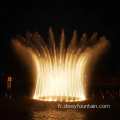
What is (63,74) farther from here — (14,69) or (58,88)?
(14,69)

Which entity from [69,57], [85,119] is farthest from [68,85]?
[85,119]

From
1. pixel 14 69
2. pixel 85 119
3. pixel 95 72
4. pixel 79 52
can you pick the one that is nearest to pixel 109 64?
pixel 95 72

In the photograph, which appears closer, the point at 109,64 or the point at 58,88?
the point at 58,88

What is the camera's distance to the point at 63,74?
2302cm

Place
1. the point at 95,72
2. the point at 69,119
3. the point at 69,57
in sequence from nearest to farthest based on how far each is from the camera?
the point at 69,119, the point at 69,57, the point at 95,72

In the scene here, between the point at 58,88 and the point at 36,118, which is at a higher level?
the point at 58,88

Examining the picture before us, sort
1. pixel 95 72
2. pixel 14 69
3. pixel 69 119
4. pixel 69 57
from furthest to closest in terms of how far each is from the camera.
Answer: pixel 14 69 → pixel 95 72 → pixel 69 57 → pixel 69 119

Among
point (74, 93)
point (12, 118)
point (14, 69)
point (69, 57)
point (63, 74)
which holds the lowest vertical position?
point (12, 118)

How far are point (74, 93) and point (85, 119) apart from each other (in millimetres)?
11369

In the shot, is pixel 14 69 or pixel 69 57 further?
pixel 14 69

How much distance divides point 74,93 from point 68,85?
1052 millimetres

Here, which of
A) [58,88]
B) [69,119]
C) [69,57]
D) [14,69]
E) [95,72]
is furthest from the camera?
Answer: [14,69]

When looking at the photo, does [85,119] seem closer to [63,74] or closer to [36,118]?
[36,118]

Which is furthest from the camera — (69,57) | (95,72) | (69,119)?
(95,72)
